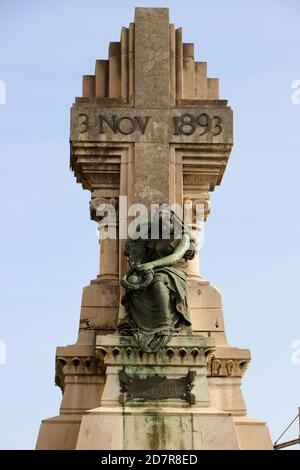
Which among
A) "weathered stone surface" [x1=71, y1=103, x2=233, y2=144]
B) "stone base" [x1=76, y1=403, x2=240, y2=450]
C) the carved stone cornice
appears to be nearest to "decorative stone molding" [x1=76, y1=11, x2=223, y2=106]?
"weathered stone surface" [x1=71, y1=103, x2=233, y2=144]

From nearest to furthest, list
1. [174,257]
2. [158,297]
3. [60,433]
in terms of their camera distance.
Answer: [158,297], [174,257], [60,433]

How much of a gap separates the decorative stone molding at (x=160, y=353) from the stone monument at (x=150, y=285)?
0.8 inches

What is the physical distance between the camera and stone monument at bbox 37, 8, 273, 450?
2898 cm

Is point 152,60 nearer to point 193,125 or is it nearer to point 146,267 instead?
point 193,125

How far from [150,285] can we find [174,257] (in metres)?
0.86

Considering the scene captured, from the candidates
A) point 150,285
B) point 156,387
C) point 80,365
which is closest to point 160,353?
point 156,387

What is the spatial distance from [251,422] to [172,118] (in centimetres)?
700

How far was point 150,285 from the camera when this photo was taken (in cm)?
2983

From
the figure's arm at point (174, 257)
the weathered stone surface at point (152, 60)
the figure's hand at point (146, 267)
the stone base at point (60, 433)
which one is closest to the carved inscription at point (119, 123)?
the weathered stone surface at point (152, 60)

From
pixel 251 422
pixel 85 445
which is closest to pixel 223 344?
pixel 251 422

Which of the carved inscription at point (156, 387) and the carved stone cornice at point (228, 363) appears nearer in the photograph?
the carved inscription at point (156, 387)

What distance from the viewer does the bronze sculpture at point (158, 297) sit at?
29.7m

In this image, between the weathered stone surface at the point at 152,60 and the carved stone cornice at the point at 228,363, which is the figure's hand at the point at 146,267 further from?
the weathered stone surface at the point at 152,60
